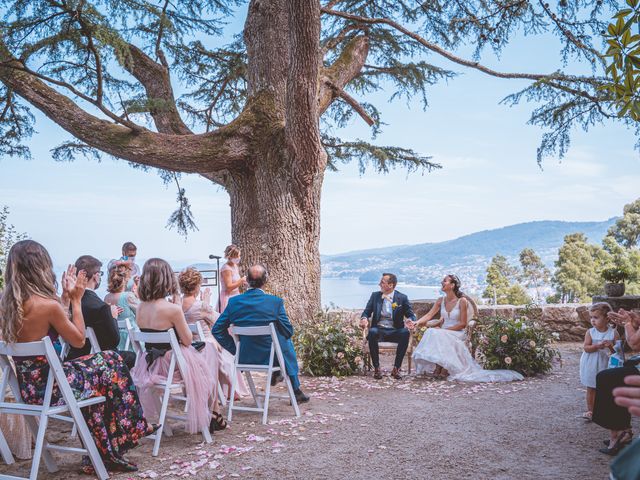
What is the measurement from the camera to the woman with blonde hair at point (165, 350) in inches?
167

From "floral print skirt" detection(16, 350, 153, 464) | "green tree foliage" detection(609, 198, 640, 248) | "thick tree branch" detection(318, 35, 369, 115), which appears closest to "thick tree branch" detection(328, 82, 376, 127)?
"thick tree branch" detection(318, 35, 369, 115)

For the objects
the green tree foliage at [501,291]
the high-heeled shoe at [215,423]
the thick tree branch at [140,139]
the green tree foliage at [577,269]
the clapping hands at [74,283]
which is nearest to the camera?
the clapping hands at [74,283]

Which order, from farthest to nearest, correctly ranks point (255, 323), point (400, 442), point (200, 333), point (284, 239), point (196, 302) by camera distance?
point (284, 239), point (196, 302), point (255, 323), point (200, 333), point (400, 442)

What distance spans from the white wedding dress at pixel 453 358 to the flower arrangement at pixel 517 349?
18 centimetres

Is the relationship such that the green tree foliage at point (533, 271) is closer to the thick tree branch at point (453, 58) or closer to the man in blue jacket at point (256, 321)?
the thick tree branch at point (453, 58)

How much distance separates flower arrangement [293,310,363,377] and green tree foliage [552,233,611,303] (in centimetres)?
2558

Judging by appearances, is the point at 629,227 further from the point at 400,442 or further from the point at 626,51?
the point at 626,51

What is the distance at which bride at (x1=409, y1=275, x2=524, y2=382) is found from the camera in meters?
6.80

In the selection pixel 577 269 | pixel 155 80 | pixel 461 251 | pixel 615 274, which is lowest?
pixel 577 269

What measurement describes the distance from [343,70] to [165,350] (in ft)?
24.4

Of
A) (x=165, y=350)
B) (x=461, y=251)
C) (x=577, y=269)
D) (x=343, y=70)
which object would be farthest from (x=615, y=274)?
(x=461, y=251)

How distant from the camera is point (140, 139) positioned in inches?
322

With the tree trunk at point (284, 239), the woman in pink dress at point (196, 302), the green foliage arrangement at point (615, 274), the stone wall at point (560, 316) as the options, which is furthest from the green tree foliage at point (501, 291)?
the woman in pink dress at point (196, 302)

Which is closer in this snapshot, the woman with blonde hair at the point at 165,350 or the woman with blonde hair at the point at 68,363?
the woman with blonde hair at the point at 68,363
